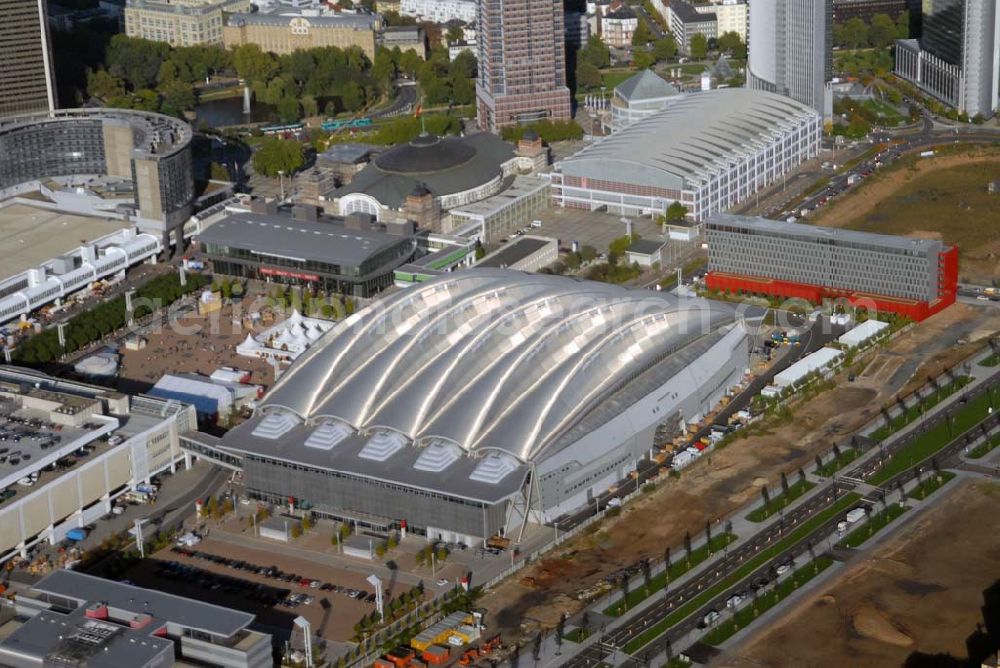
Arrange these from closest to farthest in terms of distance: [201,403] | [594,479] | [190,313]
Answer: [594,479] → [201,403] → [190,313]

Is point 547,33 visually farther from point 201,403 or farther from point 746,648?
point 746,648

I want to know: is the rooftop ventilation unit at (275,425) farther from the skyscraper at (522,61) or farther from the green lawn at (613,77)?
the green lawn at (613,77)

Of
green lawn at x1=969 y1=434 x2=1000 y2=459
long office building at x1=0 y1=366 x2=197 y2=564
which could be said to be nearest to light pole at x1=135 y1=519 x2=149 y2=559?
long office building at x1=0 y1=366 x2=197 y2=564

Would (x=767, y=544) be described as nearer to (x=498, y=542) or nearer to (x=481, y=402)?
(x=498, y=542)

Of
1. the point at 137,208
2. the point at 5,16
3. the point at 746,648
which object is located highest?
the point at 5,16

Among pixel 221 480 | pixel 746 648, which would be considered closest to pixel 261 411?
pixel 221 480

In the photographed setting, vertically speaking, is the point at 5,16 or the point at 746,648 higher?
the point at 5,16

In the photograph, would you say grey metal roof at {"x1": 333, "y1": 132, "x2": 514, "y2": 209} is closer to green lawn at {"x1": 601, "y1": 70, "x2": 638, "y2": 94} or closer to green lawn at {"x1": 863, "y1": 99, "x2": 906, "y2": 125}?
green lawn at {"x1": 601, "y1": 70, "x2": 638, "y2": 94}
